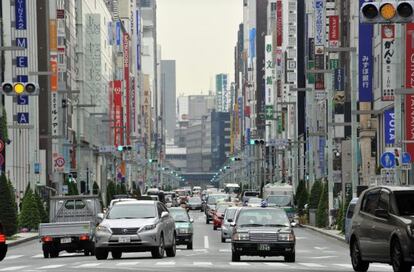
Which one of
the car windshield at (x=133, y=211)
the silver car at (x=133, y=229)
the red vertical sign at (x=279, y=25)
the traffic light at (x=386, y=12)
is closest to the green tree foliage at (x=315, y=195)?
the silver car at (x=133, y=229)

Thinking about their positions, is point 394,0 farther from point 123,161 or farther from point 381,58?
point 123,161

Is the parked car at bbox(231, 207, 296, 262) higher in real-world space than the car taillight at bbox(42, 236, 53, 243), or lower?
higher

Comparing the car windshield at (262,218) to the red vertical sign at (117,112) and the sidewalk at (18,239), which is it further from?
the red vertical sign at (117,112)

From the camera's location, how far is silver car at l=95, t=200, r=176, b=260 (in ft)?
109

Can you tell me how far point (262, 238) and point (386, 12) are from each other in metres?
9.51

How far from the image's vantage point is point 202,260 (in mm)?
33844

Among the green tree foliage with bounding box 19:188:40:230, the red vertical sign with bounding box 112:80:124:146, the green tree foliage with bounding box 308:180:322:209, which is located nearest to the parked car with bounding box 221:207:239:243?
the green tree foliage with bounding box 19:188:40:230

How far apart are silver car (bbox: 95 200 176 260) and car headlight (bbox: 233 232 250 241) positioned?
6.67 feet

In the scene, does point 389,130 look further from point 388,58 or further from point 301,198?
point 301,198

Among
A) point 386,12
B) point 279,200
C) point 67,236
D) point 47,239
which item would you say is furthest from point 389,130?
point 386,12

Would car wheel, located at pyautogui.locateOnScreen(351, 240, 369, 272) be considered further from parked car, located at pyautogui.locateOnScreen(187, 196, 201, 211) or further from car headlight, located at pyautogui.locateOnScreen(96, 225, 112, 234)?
parked car, located at pyautogui.locateOnScreen(187, 196, 201, 211)

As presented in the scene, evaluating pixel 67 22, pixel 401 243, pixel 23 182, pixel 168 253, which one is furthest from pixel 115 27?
pixel 401 243

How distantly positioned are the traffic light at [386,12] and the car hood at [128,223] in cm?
1051

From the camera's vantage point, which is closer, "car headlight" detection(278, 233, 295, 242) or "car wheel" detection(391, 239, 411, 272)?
"car wheel" detection(391, 239, 411, 272)
